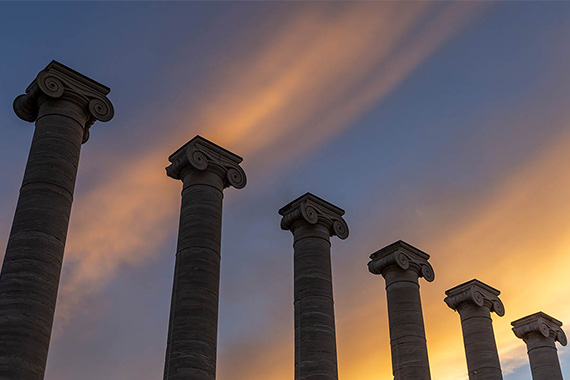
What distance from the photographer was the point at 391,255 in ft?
185

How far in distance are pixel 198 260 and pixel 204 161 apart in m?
6.65

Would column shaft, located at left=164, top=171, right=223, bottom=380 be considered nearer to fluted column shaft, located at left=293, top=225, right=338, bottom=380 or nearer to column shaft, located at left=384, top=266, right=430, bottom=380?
fluted column shaft, located at left=293, top=225, right=338, bottom=380

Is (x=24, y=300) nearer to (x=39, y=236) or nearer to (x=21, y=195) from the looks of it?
(x=39, y=236)

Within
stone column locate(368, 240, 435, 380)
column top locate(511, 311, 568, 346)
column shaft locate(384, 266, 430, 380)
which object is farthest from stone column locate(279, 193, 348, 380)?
column top locate(511, 311, 568, 346)

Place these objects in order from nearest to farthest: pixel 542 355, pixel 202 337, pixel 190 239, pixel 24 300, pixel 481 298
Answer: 1. pixel 24 300
2. pixel 202 337
3. pixel 190 239
4. pixel 481 298
5. pixel 542 355

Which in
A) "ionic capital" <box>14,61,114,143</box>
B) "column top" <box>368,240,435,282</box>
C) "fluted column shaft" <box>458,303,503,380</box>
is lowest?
"fluted column shaft" <box>458,303,503,380</box>

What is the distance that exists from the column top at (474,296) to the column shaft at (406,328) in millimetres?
8224

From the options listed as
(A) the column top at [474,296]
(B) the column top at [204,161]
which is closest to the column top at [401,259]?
(A) the column top at [474,296]

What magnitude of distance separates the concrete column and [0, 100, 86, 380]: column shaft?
24.9 feet

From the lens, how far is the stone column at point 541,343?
232 feet

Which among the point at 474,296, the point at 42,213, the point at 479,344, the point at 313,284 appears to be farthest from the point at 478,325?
the point at 42,213

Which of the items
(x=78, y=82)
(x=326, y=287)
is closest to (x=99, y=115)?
(x=78, y=82)

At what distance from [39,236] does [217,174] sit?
13714 millimetres

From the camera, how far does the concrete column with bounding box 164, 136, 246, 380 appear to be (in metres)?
37.2
